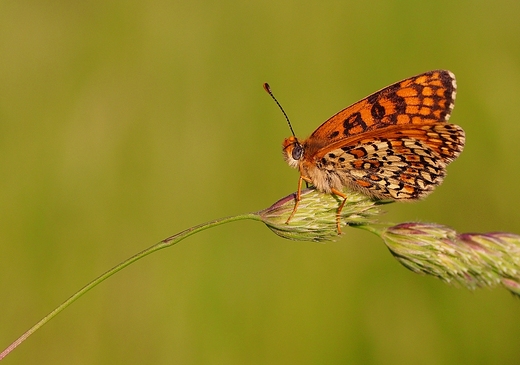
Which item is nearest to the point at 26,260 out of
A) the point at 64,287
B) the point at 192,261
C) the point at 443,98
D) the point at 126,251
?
the point at 64,287

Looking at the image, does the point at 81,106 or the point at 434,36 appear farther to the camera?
the point at 434,36

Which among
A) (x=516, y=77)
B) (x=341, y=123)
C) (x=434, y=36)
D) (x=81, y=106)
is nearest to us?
(x=341, y=123)

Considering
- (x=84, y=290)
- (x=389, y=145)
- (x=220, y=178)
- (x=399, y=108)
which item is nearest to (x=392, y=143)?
(x=389, y=145)

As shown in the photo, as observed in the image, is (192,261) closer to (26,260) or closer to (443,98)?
(26,260)

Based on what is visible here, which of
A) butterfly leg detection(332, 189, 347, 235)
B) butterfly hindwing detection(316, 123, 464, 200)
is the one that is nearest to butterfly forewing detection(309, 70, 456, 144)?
butterfly hindwing detection(316, 123, 464, 200)

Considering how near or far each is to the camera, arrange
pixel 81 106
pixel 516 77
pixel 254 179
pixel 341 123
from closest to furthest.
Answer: pixel 341 123 < pixel 254 179 < pixel 81 106 < pixel 516 77

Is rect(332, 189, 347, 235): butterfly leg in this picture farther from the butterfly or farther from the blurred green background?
the blurred green background
